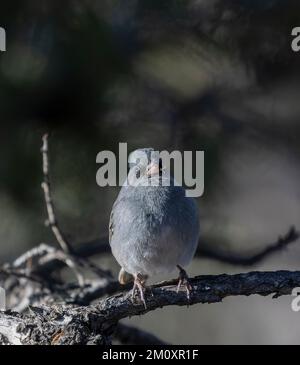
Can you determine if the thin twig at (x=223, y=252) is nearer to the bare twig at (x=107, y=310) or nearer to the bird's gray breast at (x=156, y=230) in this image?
the bird's gray breast at (x=156, y=230)

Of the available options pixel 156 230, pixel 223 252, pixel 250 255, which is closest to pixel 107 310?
pixel 156 230

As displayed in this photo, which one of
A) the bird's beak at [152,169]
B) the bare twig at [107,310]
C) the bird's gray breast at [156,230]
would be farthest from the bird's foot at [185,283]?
the bird's beak at [152,169]

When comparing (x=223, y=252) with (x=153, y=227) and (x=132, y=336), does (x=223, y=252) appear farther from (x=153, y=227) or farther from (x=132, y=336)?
(x=153, y=227)

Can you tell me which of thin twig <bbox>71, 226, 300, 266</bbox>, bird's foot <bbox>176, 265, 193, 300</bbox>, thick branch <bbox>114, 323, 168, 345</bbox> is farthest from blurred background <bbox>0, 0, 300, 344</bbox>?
bird's foot <bbox>176, 265, 193, 300</bbox>

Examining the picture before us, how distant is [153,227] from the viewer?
3389 mm

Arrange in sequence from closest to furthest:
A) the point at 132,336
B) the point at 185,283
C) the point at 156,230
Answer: the point at 185,283 < the point at 156,230 < the point at 132,336

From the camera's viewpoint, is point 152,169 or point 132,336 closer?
point 152,169

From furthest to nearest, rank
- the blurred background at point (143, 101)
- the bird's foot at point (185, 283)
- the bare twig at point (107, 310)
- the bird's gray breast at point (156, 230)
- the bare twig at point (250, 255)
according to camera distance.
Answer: the bare twig at point (250, 255), the blurred background at point (143, 101), the bird's gray breast at point (156, 230), the bird's foot at point (185, 283), the bare twig at point (107, 310)

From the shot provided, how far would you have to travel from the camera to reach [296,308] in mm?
4465

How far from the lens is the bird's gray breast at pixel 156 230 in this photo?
3.37 metres

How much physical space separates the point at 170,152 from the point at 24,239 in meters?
0.82

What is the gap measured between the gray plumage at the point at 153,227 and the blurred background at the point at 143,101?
397mm

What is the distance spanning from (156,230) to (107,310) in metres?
0.56

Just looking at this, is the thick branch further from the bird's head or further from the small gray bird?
the bird's head
